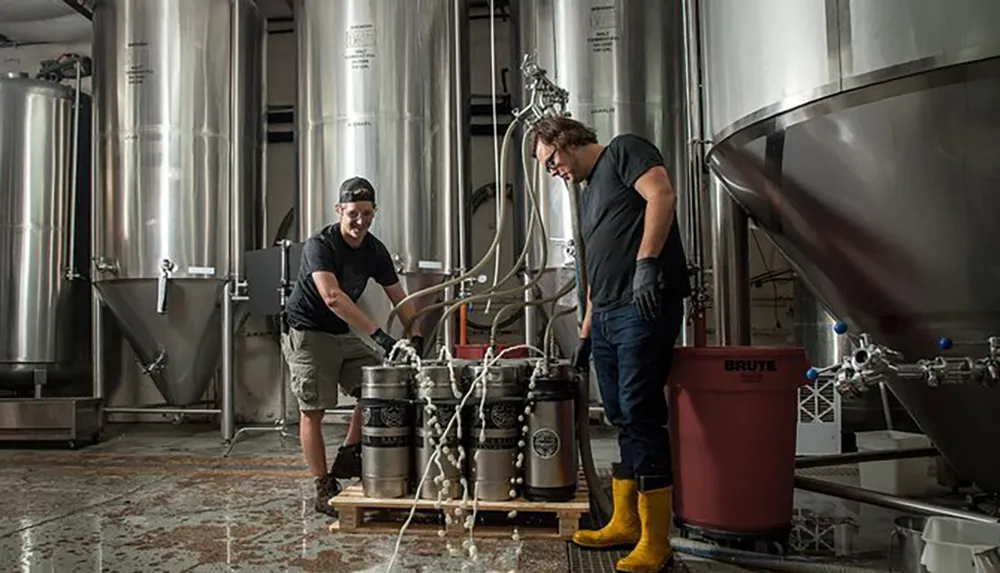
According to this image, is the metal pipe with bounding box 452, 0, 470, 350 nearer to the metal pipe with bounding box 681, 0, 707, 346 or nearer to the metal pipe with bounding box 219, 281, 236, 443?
the metal pipe with bounding box 219, 281, 236, 443

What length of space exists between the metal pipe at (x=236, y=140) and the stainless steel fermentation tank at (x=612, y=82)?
1730 mm

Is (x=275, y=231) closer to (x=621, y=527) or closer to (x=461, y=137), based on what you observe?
(x=461, y=137)

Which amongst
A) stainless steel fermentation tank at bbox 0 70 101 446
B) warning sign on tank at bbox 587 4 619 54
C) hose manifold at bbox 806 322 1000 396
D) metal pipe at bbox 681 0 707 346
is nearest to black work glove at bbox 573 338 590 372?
metal pipe at bbox 681 0 707 346

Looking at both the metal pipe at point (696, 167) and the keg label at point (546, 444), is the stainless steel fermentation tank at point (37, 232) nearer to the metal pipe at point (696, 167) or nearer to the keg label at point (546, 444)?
the keg label at point (546, 444)

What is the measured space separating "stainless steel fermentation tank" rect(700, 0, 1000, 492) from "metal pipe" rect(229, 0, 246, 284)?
309cm

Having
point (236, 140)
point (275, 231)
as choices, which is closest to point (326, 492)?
point (236, 140)

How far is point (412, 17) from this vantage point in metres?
4.14

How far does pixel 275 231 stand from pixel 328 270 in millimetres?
2812

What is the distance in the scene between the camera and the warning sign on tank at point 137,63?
438 centimetres

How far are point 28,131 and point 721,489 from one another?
4468mm

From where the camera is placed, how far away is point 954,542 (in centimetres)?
156

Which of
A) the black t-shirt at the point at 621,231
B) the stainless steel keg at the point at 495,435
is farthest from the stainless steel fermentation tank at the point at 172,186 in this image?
the black t-shirt at the point at 621,231

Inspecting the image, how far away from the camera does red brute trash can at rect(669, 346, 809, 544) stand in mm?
1950

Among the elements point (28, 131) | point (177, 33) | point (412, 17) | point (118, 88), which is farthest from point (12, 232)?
point (412, 17)
